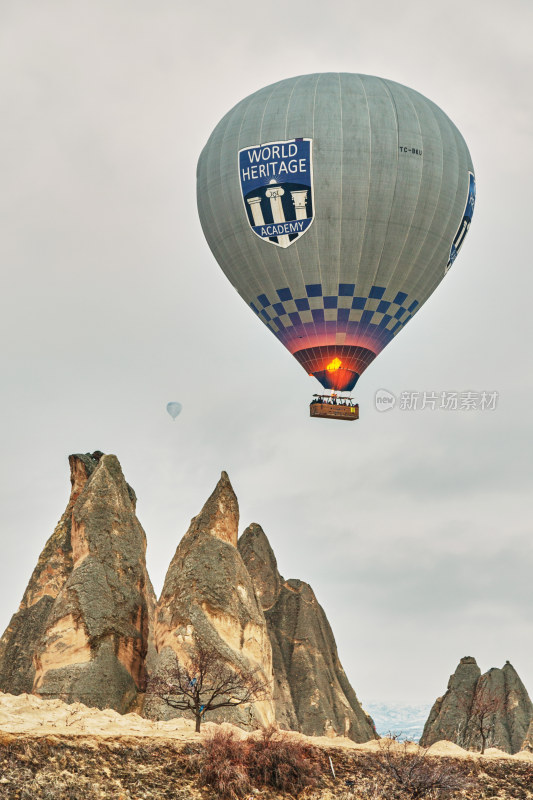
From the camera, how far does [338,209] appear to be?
5491 cm

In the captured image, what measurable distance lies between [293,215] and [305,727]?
97.6 feet

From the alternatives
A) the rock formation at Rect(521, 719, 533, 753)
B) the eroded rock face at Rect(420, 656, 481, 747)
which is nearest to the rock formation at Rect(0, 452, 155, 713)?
the rock formation at Rect(521, 719, 533, 753)

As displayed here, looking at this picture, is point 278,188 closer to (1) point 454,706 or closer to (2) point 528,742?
(2) point 528,742

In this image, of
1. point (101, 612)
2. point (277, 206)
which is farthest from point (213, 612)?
point (277, 206)

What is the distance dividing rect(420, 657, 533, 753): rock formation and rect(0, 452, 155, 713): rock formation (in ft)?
88.5

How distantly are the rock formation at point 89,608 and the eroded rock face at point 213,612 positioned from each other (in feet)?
5.72

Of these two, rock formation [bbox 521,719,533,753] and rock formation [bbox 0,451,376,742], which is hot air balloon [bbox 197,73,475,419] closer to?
rock formation [bbox 0,451,376,742]

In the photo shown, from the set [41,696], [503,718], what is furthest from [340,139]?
[503,718]

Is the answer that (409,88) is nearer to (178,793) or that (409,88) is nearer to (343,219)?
(343,219)

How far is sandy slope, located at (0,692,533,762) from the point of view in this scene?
34.7 meters

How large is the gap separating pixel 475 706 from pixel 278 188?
37168 millimetres

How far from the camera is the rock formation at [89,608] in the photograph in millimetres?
47906

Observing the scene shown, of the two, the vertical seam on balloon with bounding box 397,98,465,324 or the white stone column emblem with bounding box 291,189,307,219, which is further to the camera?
the vertical seam on balloon with bounding box 397,98,465,324

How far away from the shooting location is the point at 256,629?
51.8 m
